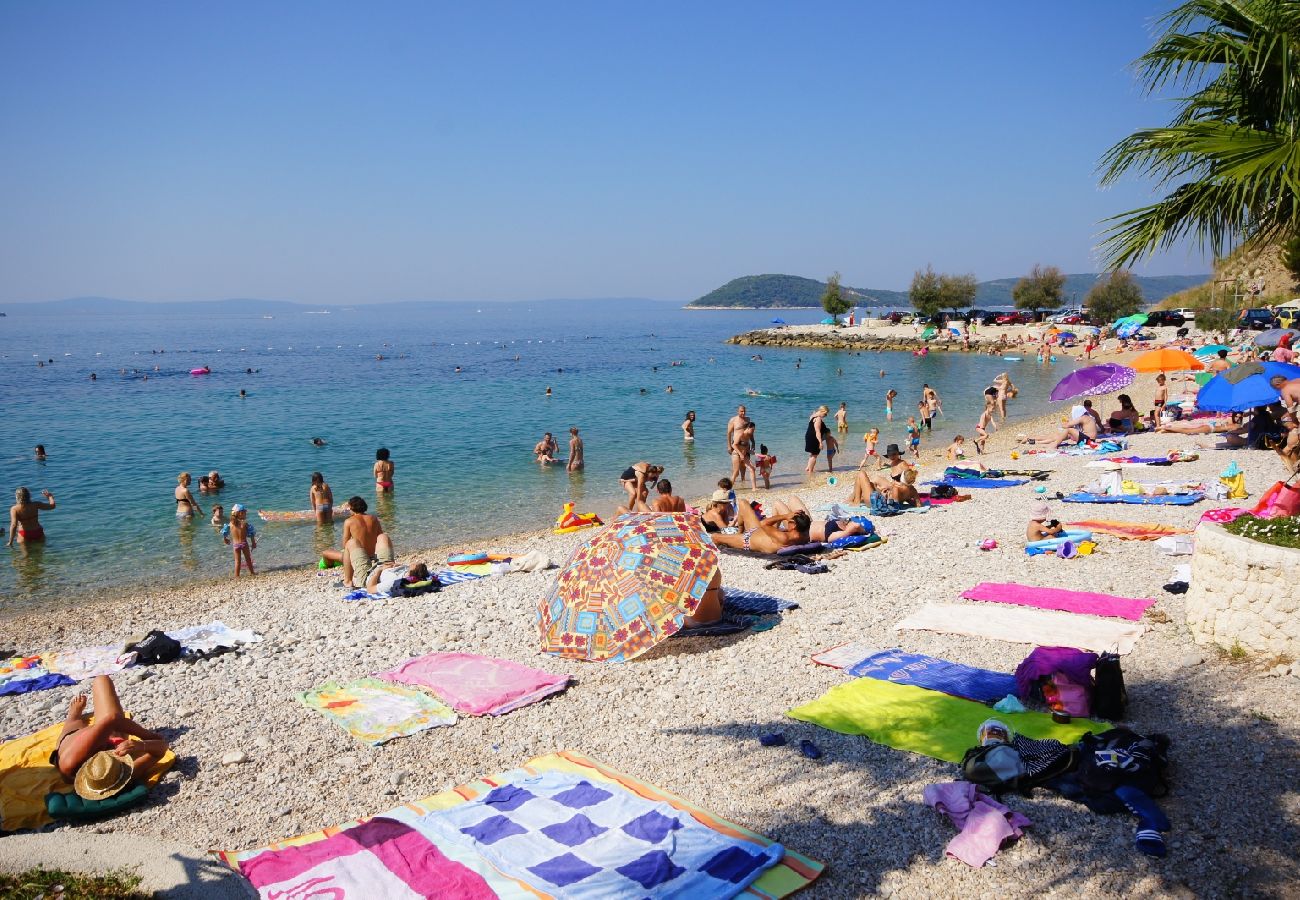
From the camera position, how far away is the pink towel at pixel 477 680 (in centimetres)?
692

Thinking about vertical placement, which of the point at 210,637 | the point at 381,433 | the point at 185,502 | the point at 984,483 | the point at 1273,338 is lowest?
the point at 381,433

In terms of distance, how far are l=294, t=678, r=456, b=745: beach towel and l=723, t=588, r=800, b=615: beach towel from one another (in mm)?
3197

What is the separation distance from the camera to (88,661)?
28.8ft

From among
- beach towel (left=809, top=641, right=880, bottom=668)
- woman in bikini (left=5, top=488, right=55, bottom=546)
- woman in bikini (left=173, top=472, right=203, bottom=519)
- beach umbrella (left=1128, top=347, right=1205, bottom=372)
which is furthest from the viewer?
beach umbrella (left=1128, top=347, right=1205, bottom=372)

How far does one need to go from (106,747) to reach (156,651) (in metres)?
2.84

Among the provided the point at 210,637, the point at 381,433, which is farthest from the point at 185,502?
the point at 381,433

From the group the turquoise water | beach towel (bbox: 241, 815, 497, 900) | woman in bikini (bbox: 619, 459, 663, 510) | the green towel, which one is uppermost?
woman in bikini (bbox: 619, 459, 663, 510)

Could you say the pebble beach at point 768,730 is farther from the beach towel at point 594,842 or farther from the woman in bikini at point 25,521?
the woman in bikini at point 25,521

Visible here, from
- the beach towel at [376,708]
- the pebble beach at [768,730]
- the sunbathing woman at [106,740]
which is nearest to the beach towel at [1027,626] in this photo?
the pebble beach at [768,730]

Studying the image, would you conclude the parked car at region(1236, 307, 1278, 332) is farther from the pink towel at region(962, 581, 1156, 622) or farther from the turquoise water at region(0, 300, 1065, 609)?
the pink towel at region(962, 581, 1156, 622)

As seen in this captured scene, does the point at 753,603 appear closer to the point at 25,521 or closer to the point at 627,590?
the point at 627,590

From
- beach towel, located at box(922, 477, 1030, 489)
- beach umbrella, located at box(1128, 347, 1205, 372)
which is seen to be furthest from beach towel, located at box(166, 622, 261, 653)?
beach umbrella, located at box(1128, 347, 1205, 372)

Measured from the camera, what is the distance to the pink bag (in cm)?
586

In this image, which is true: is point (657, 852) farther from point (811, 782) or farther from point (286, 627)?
point (286, 627)
